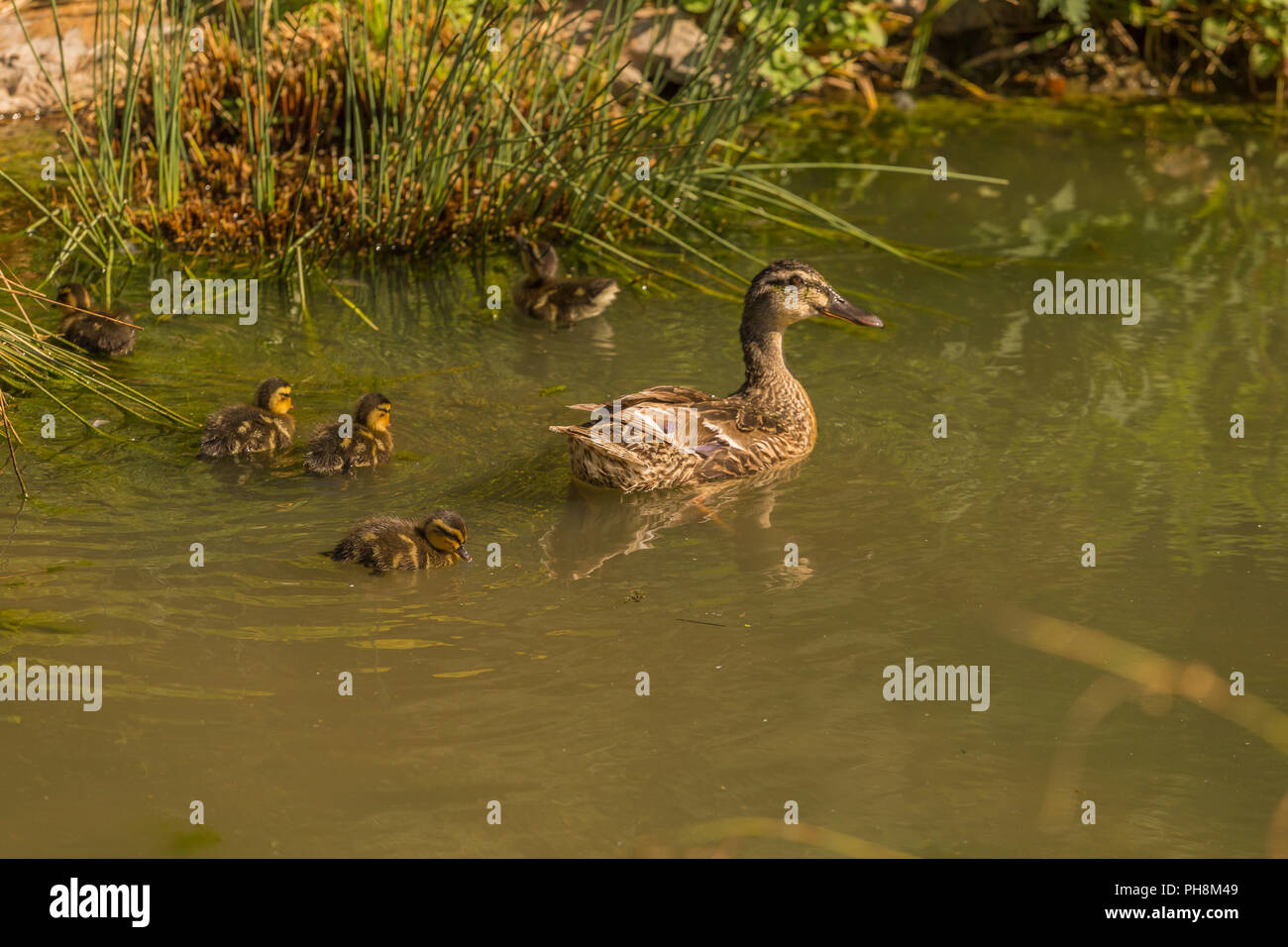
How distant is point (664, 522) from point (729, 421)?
0.64 m

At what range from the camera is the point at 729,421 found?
636 cm

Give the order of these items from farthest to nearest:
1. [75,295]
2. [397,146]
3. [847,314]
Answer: [397,146] → [75,295] → [847,314]

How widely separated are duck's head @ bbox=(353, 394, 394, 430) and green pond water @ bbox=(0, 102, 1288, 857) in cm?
25

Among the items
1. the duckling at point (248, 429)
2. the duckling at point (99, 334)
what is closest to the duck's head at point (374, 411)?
the duckling at point (248, 429)

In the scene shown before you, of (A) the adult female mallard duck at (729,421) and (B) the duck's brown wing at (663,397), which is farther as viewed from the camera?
(B) the duck's brown wing at (663,397)

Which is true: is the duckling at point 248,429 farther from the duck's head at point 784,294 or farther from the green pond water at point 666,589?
the duck's head at point 784,294

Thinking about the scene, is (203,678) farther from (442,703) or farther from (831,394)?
(831,394)

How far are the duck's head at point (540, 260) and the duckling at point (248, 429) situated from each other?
2090 millimetres

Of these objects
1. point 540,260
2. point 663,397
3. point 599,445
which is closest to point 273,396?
point 599,445

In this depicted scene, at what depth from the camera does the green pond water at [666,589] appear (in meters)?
4.13

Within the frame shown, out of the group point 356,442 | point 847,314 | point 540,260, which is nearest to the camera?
point 356,442

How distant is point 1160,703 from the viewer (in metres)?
4.66

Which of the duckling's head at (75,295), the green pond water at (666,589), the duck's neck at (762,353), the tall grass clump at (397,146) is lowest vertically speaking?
the green pond water at (666,589)

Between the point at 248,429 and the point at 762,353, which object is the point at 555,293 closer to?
the point at 762,353
